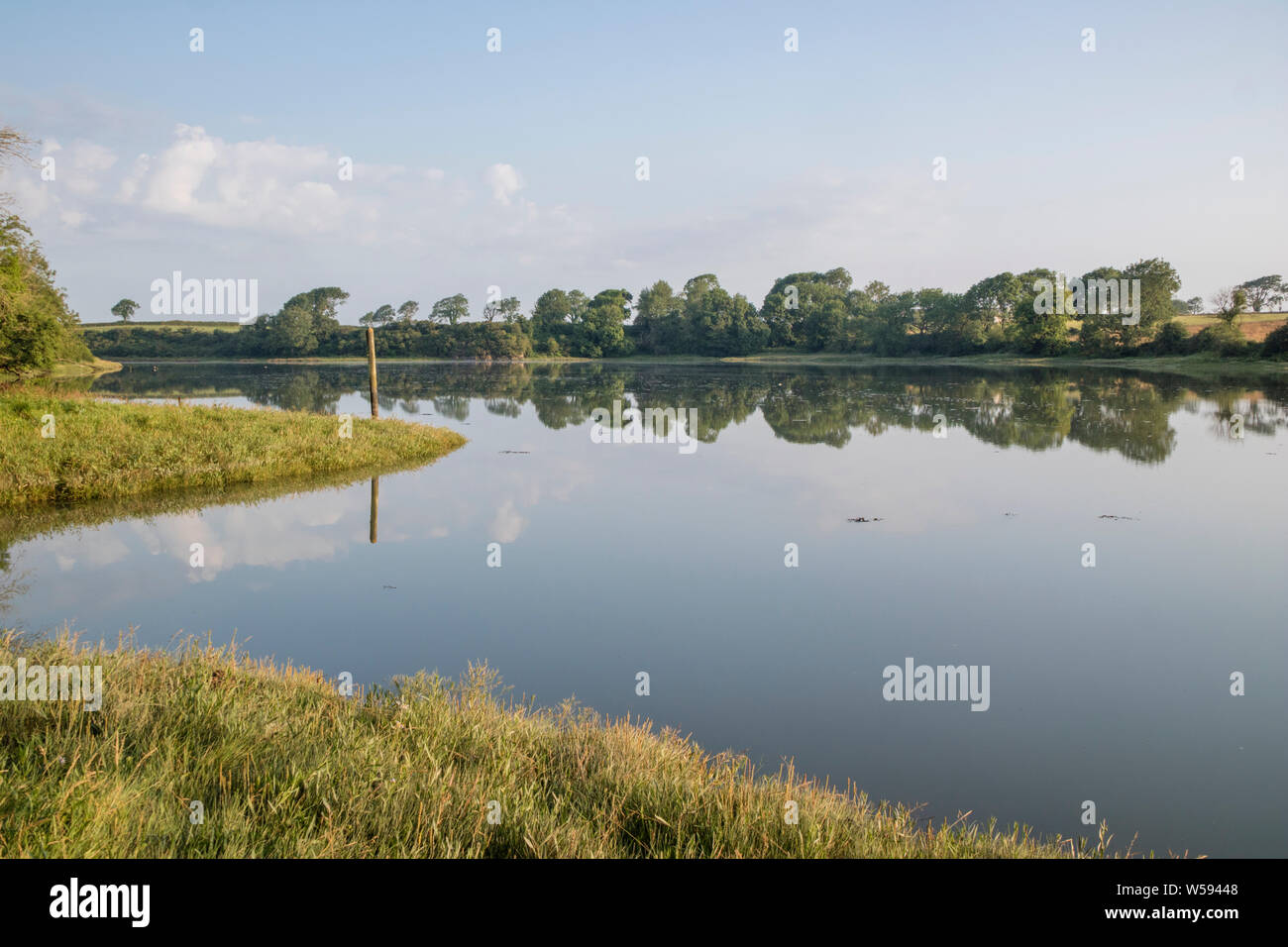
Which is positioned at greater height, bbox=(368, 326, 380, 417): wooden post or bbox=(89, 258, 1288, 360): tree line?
bbox=(89, 258, 1288, 360): tree line

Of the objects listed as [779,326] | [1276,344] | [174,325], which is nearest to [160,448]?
[1276,344]

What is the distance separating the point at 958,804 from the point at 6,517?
51.7 ft

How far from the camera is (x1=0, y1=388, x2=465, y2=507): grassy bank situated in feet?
51.0

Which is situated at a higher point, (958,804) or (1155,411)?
(1155,411)

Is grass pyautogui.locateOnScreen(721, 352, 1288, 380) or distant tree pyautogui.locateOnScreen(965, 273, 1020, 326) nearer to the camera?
grass pyautogui.locateOnScreen(721, 352, 1288, 380)

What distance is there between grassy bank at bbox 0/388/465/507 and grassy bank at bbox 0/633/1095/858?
1168cm

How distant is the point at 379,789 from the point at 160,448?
16224 millimetres

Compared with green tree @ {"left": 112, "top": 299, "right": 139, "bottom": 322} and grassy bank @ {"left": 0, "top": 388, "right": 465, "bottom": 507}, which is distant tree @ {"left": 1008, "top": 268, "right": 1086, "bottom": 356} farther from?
green tree @ {"left": 112, "top": 299, "right": 139, "bottom": 322}

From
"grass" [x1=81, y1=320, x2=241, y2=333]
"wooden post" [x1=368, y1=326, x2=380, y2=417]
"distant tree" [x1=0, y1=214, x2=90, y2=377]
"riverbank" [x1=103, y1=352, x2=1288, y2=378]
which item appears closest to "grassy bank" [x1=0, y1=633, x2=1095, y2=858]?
"wooden post" [x1=368, y1=326, x2=380, y2=417]

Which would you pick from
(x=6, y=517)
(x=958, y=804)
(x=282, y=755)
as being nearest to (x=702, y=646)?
(x=958, y=804)

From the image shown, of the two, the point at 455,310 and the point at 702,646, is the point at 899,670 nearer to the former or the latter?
the point at 702,646

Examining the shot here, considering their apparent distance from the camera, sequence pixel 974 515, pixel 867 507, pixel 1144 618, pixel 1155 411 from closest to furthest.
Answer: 1. pixel 1144 618
2. pixel 974 515
3. pixel 867 507
4. pixel 1155 411
